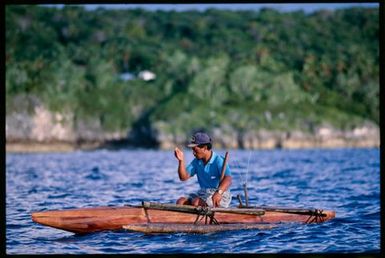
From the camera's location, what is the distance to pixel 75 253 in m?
14.2

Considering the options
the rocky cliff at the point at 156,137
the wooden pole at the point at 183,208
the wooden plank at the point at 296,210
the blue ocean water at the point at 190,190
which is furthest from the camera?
the rocky cliff at the point at 156,137

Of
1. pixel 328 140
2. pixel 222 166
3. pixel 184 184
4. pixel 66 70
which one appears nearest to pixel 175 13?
pixel 66 70

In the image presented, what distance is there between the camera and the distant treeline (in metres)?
87.2

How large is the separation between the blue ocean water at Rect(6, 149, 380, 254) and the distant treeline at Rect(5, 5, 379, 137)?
45.9 meters

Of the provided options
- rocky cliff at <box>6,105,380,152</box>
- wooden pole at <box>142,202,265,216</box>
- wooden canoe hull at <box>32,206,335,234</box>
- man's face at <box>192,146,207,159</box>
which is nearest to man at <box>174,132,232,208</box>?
Result: man's face at <box>192,146,207,159</box>

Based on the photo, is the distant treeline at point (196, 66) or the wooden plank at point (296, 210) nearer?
the wooden plank at point (296, 210)

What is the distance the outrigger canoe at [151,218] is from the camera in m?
15.0

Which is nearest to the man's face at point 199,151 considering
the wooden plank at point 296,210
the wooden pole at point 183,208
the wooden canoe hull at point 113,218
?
the wooden pole at point 183,208

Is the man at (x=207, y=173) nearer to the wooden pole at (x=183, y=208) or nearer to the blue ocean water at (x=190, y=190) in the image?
the wooden pole at (x=183, y=208)

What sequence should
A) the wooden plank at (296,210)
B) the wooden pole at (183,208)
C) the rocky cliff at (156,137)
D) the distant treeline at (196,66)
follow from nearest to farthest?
the wooden pole at (183,208) → the wooden plank at (296,210) → the rocky cliff at (156,137) → the distant treeline at (196,66)

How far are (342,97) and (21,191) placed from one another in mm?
66999

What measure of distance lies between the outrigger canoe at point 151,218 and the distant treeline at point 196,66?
2645 inches

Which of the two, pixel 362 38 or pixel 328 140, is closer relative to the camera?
pixel 328 140

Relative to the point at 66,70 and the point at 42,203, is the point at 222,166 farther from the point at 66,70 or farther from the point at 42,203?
the point at 66,70
